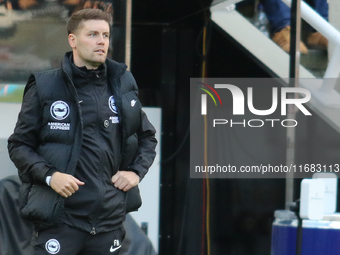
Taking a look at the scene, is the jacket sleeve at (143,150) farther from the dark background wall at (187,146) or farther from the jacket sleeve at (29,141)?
the dark background wall at (187,146)

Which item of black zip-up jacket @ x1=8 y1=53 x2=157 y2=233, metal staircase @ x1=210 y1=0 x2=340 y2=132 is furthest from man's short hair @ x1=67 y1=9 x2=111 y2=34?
metal staircase @ x1=210 y1=0 x2=340 y2=132

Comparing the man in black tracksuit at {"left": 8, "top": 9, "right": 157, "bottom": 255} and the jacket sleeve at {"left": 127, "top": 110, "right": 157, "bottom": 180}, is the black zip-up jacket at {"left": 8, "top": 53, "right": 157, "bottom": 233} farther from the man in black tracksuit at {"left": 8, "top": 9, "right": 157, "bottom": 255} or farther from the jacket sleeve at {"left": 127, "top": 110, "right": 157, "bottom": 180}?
the jacket sleeve at {"left": 127, "top": 110, "right": 157, "bottom": 180}

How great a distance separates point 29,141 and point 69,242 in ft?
1.43

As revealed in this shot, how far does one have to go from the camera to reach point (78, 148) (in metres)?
2.32

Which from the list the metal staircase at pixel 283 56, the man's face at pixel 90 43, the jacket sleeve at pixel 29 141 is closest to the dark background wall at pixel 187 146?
the metal staircase at pixel 283 56

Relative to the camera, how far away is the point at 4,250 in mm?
3508

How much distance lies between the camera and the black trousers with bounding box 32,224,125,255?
2.32 metres

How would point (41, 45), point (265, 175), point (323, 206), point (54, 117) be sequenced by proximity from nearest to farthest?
1. point (54, 117)
2. point (323, 206)
3. point (41, 45)
4. point (265, 175)

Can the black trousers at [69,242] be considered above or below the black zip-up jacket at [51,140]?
below

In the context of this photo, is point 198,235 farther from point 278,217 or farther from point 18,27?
point 18,27

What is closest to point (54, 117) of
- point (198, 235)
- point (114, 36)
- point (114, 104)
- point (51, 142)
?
point (51, 142)

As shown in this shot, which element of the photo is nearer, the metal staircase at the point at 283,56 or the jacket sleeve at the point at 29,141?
the jacket sleeve at the point at 29,141

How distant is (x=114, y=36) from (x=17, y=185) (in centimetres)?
109

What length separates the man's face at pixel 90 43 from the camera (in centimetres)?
239
